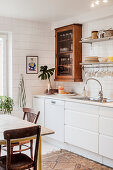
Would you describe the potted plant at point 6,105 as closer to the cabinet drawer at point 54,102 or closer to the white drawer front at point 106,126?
the cabinet drawer at point 54,102

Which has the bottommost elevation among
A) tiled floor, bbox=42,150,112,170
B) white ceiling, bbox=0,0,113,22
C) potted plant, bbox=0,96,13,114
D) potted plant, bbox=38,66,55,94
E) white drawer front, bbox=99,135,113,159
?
Answer: tiled floor, bbox=42,150,112,170

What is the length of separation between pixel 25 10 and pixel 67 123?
2159mm

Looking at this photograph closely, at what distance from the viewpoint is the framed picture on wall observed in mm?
5797

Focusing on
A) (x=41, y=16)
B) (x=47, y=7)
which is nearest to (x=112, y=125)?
(x=47, y=7)

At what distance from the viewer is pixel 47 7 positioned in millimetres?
4688

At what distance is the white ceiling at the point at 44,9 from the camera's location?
437cm

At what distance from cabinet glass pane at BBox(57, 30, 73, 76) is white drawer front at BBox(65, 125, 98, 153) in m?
1.27

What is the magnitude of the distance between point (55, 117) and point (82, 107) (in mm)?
832

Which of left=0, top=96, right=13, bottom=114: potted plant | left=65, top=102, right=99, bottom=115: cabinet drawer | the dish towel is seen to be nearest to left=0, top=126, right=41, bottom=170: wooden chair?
left=65, top=102, right=99, bottom=115: cabinet drawer

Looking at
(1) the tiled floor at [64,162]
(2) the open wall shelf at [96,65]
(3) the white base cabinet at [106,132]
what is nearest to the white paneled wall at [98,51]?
(2) the open wall shelf at [96,65]

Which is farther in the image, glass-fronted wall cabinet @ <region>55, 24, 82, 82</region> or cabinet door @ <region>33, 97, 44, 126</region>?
cabinet door @ <region>33, 97, 44, 126</region>

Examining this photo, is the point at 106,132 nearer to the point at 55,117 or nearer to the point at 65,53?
the point at 55,117

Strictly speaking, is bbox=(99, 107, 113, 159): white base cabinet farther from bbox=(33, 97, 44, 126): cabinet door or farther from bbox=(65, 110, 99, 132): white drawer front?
bbox=(33, 97, 44, 126): cabinet door

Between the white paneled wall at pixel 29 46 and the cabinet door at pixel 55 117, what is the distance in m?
0.61
